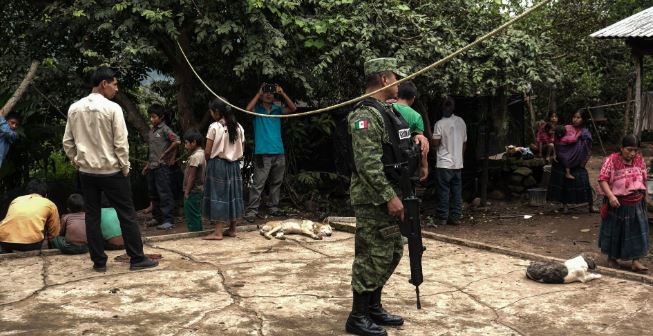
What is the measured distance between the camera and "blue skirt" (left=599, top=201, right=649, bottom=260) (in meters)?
6.48

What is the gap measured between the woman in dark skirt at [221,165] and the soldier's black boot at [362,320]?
10.8 ft

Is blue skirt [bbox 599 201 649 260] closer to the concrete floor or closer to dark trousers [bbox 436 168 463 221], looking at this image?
the concrete floor

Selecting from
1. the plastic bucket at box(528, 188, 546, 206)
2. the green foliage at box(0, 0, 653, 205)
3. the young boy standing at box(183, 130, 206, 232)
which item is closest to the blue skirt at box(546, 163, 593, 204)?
the plastic bucket at box(528, 188, 546, 206)

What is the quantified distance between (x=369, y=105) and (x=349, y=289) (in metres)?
1.75

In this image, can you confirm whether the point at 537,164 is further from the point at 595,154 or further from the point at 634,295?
the point at 595,154

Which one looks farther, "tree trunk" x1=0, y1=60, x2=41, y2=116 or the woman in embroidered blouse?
"tree trunk" x1=0, y1=60, x2=41, y2=116

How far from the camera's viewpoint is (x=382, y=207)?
427 cm

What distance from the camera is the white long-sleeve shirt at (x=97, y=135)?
5527 millimetres

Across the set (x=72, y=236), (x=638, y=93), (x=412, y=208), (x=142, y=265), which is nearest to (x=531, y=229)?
(x=638, y=93)

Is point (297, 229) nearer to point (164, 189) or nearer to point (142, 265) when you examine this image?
point (142, 265)

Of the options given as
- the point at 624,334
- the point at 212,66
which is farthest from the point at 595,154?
the point at 624,334

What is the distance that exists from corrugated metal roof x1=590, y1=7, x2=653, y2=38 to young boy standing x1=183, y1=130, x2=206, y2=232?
222 inches

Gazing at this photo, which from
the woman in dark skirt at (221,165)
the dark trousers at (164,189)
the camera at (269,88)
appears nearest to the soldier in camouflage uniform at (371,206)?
the woman in dark skirt at (221,165)

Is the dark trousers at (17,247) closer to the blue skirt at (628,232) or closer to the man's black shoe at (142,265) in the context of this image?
the man's black shoe at (142,265)
